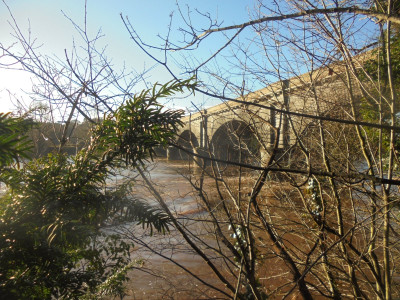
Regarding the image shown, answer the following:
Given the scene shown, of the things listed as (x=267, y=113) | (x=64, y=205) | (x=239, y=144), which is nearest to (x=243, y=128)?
(x=267, y=113)

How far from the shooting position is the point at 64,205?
1077 mm

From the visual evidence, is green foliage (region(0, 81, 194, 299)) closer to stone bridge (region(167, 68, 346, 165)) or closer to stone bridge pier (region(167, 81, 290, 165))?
stone bridge pier (region(167, 81, 290, 165))

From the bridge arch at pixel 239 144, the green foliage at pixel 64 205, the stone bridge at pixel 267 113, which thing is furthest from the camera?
the bridge arch at pixel 239 144

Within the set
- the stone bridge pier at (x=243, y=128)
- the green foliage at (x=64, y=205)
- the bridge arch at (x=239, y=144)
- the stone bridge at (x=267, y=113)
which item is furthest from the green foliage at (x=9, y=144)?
A: the bridge arch at (x=239, y=144)

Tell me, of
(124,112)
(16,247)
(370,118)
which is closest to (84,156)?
(124,112)

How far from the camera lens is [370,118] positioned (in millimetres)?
6195

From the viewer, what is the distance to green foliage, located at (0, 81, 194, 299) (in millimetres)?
1013

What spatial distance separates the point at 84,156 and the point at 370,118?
20.4ft

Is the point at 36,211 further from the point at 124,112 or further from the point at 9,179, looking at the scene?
the point at 124,112

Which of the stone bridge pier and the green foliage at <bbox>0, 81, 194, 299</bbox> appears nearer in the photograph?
the green foliage at <bbox>0, 81, 194, 299</bbox>

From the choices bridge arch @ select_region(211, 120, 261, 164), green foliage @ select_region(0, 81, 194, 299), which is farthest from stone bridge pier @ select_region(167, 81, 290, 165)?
green foliage @ select_region(0, 81, 194, 299)

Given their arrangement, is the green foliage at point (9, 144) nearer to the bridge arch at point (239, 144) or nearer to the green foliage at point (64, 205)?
the green foliage at point (64, 205)

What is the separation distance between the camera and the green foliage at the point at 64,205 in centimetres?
101

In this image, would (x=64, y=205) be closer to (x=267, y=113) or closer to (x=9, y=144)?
(x=9, y=144)
